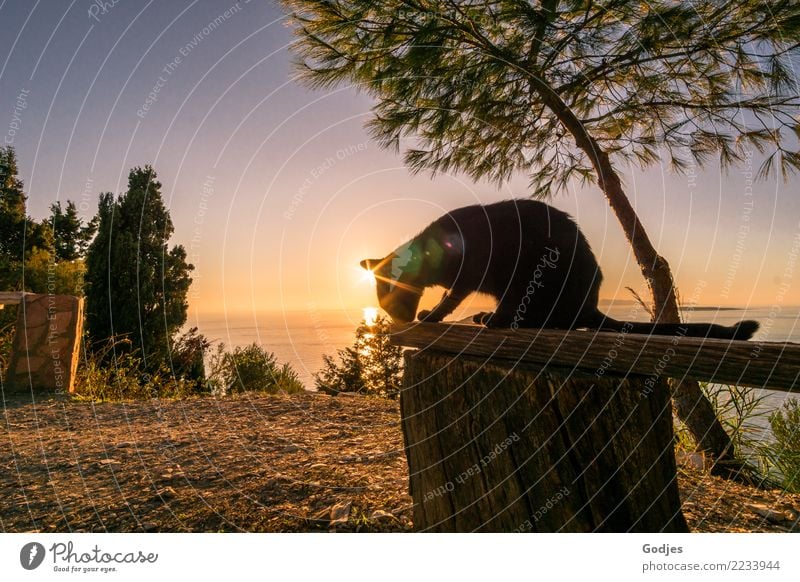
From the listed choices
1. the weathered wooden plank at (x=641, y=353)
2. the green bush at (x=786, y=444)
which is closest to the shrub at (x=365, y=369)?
the green bush at (x=786, y=444)

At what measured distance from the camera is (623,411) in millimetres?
1408

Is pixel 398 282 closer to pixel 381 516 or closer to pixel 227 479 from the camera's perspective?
pixel 381 516

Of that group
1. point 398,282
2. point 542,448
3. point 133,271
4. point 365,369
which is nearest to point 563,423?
point 542,448

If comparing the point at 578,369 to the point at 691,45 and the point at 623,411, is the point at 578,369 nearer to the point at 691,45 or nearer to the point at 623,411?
the point at 623,411

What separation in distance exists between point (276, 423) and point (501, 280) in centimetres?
306

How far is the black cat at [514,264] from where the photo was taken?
8.46ft

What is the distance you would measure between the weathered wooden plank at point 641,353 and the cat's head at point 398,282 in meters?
1.38

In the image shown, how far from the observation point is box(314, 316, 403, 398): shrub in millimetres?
7605

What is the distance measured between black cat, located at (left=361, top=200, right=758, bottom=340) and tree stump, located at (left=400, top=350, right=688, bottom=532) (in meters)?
0.82

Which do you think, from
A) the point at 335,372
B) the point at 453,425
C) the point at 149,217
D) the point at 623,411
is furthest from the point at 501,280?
the point at 149,217

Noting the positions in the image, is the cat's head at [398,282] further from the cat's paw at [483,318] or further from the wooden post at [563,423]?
the wooden post at [563,423]

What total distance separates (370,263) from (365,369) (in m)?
4.92

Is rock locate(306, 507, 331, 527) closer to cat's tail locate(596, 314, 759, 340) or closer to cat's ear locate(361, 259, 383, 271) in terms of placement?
cat's ear locate(361, 259, 383, 271)

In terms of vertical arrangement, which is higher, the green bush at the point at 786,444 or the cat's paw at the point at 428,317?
the cat's paw at the point at 428,317
